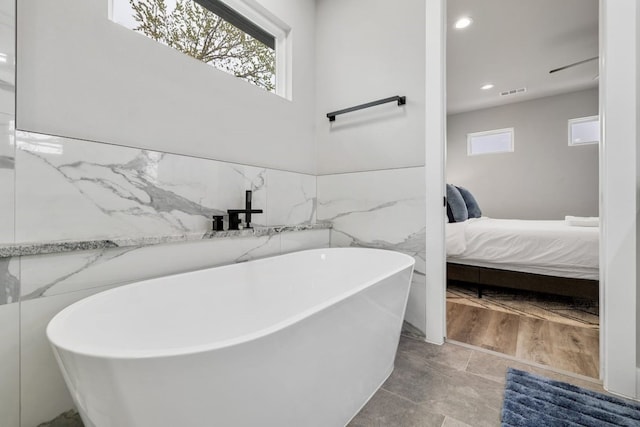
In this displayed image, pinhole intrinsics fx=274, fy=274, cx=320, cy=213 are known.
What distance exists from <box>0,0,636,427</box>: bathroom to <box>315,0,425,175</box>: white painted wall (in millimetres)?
11

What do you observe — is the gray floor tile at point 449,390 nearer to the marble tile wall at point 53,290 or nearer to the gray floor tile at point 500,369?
→ the gray floor tile at point 500,369

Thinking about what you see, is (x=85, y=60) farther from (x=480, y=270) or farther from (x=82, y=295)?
(x=480, y=270)

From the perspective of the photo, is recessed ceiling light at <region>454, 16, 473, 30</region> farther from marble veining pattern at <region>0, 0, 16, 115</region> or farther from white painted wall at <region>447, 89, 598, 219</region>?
marble veining pattern at <region>0, 0, 16, 115</region>

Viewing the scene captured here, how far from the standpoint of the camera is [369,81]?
6.82ft

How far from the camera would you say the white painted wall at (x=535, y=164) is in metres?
4.28

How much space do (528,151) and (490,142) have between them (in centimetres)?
64

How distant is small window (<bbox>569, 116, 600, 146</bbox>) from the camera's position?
167 inches

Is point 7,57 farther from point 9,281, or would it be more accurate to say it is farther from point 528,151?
point 528,151

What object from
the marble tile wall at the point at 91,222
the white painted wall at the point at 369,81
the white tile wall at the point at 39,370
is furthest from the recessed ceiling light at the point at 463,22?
the white tile wall at the point at 39,370

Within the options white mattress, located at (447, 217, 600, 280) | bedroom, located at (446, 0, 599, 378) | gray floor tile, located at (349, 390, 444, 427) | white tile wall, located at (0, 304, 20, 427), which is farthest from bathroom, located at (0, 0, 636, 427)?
white mattress, located at (447, 217, 600, 280)

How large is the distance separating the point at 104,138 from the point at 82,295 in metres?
0.67

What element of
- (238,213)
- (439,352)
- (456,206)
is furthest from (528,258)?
(238,213)

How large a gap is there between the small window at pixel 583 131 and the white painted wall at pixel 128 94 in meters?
4.93

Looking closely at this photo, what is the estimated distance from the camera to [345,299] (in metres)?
0.90
